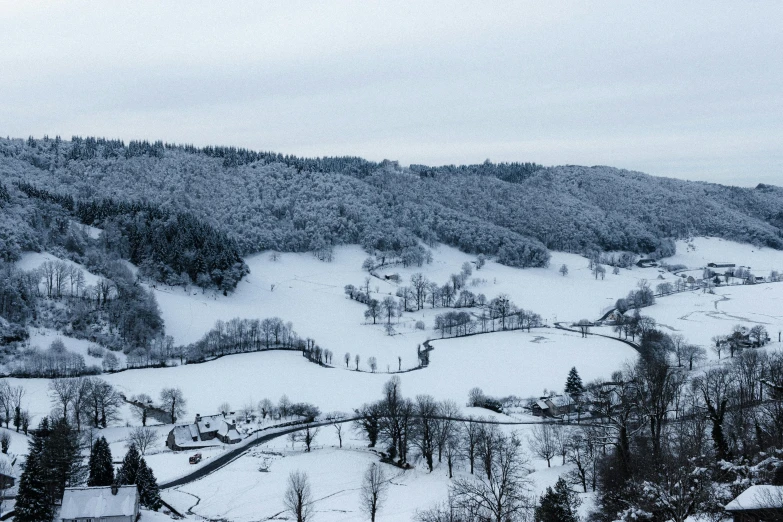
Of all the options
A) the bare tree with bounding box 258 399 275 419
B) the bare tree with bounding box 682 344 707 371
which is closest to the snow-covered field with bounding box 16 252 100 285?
the bare tree with bounding box 258 399 275 419

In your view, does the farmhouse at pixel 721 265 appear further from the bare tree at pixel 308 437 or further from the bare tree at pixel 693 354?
the bare tree at pixel 308 437

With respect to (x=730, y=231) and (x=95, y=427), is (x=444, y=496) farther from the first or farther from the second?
(x=730, y=231)

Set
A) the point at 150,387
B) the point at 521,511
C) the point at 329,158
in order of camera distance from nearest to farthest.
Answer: the point at 521,511, the point at 150,387, the point at 329,158

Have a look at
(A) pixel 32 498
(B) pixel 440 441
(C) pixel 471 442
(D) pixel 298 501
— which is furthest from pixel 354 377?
(A) pixel 32 498

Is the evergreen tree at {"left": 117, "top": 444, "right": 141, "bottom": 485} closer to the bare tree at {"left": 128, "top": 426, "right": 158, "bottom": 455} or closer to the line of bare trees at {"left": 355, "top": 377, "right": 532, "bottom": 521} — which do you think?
the bare tree at {"left": 128, "top": 426, "right": 158, "bottom": 455}

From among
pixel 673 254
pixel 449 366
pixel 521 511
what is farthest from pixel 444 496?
pixel 673 254

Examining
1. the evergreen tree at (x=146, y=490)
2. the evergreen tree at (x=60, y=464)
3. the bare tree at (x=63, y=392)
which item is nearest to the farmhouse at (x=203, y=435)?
the bare tree at (x=63, y=392)
